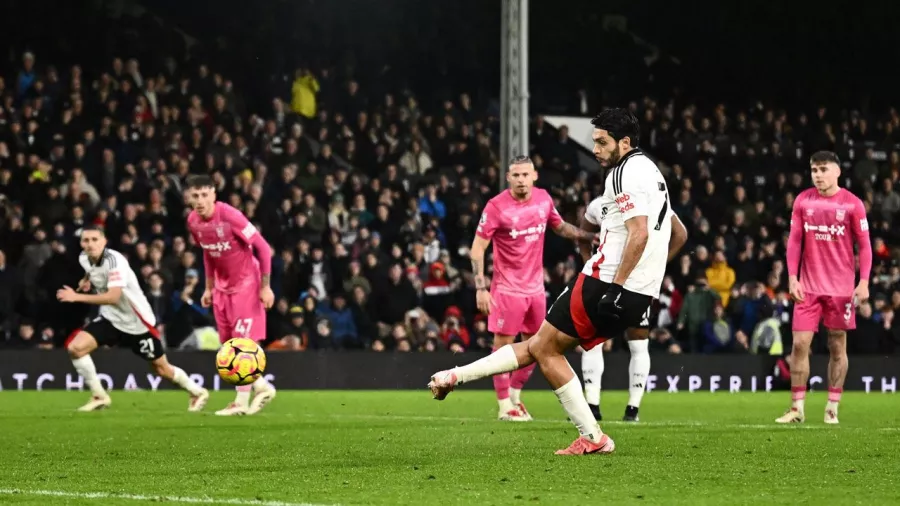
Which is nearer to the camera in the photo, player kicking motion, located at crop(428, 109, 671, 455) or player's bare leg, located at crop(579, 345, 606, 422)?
player kicking motion, located at crop(428, 109, 671, 455)

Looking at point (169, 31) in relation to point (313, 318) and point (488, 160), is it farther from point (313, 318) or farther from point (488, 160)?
point (313, 318)

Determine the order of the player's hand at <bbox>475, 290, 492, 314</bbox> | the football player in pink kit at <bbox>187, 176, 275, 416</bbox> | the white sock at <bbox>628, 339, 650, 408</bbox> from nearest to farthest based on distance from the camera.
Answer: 1. the white sock at <bbox>628, 339, 650, 408</bbox>
2. the player's hand at <bbox>475, 290, 492, 314</bbox>
3. the football player in pink kit at <bbox>187, 176, 275, 416</bbox>

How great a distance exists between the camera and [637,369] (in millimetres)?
12969

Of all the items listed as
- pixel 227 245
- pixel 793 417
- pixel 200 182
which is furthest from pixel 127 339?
pixel 793 417

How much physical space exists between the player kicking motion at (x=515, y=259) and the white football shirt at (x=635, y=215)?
4.65m

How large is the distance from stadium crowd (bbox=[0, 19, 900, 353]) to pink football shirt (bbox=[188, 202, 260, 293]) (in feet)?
21.0

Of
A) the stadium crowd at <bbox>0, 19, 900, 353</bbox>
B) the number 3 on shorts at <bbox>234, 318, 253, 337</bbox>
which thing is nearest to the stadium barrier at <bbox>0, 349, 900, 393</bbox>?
the stadium crowd at <bbox>0, 19, 900, 353</bbox>

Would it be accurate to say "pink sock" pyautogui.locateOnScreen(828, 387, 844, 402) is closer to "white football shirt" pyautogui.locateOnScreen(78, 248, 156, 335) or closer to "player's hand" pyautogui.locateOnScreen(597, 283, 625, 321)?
"player's hand" pyautogui.locateOnScreen(597, 283, 625, 321)

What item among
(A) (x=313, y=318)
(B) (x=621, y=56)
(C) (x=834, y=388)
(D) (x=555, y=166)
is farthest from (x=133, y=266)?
(B) (x=621, y=56)

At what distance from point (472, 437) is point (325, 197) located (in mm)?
13649

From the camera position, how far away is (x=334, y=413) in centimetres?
1416

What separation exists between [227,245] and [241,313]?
700 millimetres

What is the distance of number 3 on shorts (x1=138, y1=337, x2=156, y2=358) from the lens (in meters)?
14.8

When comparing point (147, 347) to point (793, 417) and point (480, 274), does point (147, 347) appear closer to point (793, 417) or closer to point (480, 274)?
point (480, 274)
